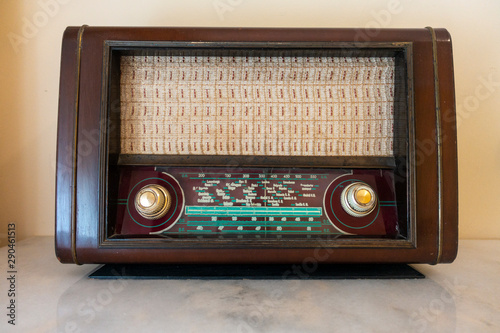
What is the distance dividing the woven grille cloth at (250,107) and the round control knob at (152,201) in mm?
103

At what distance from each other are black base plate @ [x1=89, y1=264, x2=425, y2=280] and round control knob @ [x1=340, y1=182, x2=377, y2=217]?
0.13 m

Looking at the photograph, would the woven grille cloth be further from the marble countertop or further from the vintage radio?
the marble countertop

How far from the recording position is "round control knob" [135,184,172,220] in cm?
74

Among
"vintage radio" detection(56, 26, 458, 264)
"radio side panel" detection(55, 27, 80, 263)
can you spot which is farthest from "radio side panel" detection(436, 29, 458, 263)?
"radio side panel" detection(55, 27, 80, 263)

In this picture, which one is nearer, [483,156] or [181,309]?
[181,309]

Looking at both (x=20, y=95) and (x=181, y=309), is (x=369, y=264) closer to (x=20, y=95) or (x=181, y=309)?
(x=181, y=309)

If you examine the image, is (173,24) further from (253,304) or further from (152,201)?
(253,304)

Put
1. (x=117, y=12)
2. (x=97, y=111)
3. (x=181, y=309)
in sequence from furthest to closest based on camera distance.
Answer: (x=117, y=12)
(x=97, y=111)
(x=181, y=309)

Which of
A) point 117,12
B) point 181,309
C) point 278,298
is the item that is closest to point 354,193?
point 278,298

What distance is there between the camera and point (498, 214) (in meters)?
1.15

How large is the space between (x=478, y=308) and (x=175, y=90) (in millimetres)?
751

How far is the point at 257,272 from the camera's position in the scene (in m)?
0.77

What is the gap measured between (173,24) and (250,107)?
50 centimetres

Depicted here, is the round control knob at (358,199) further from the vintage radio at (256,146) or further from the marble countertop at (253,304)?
the marble countertop at (253,304)
